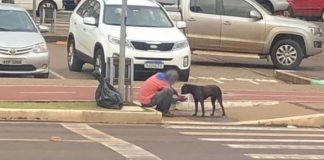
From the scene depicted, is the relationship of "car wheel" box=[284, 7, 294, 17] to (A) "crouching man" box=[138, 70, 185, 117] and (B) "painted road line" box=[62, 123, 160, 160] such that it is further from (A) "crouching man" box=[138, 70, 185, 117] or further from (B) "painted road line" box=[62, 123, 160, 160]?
(B) "painted road line" box=[62, 123, 160, 160]

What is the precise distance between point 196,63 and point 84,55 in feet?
17.7

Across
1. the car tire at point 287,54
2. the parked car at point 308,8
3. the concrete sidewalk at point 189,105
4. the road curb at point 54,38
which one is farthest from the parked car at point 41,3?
the concrete sidewalk at point 189,105

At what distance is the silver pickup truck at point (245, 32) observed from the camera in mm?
23609

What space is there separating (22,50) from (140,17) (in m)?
3.12

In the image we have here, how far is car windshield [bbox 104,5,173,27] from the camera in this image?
19.2 meters

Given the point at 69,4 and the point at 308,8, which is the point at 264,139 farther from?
the point at 69,4

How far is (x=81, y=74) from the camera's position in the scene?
68.7 feet

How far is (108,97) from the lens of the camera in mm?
14312

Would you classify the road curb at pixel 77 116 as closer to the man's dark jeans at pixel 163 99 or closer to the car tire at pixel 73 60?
the man's dark jeans at pixel 163 99

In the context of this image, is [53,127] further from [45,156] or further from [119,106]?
[45,156]

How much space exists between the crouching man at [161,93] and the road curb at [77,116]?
64cm

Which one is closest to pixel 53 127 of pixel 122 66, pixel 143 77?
pixel 122 66

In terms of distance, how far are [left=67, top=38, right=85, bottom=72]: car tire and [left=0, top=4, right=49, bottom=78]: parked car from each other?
2.17m

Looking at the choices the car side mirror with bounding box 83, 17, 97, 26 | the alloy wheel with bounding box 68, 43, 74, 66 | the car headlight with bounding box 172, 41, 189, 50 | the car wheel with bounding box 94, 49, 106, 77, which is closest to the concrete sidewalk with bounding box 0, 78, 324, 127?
the car wheel with bounding box 94, 49, 106, 77
